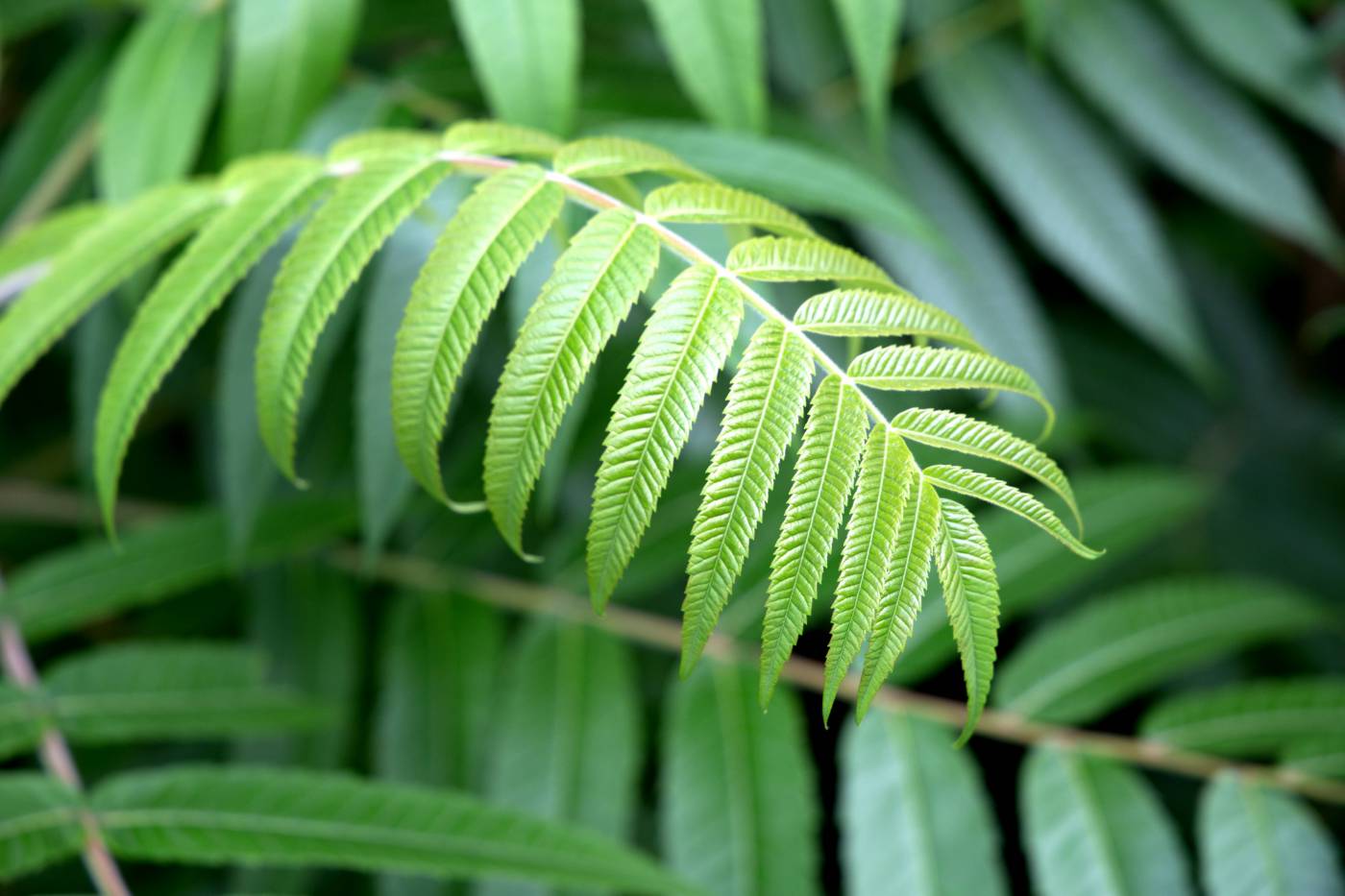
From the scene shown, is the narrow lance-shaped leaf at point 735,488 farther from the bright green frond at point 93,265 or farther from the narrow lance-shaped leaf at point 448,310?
the bright green frond at point 93,265

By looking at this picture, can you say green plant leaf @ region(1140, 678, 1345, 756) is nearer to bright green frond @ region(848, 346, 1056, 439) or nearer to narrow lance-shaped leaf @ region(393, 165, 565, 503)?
bright green frond @ region(848, 346, 1056, 439)

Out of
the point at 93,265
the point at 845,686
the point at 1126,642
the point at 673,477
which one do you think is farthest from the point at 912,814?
the point at 93,265

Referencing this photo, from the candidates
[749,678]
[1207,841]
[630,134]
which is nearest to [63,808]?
[749,678]

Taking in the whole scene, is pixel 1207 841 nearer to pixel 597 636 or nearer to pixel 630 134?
pixel 597 636

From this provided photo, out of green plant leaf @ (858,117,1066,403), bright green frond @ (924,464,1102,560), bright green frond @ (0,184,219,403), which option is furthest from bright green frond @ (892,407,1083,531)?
green plant leaf @ (858,117,1066,403)

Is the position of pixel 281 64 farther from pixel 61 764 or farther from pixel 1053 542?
pixel 1053 542
